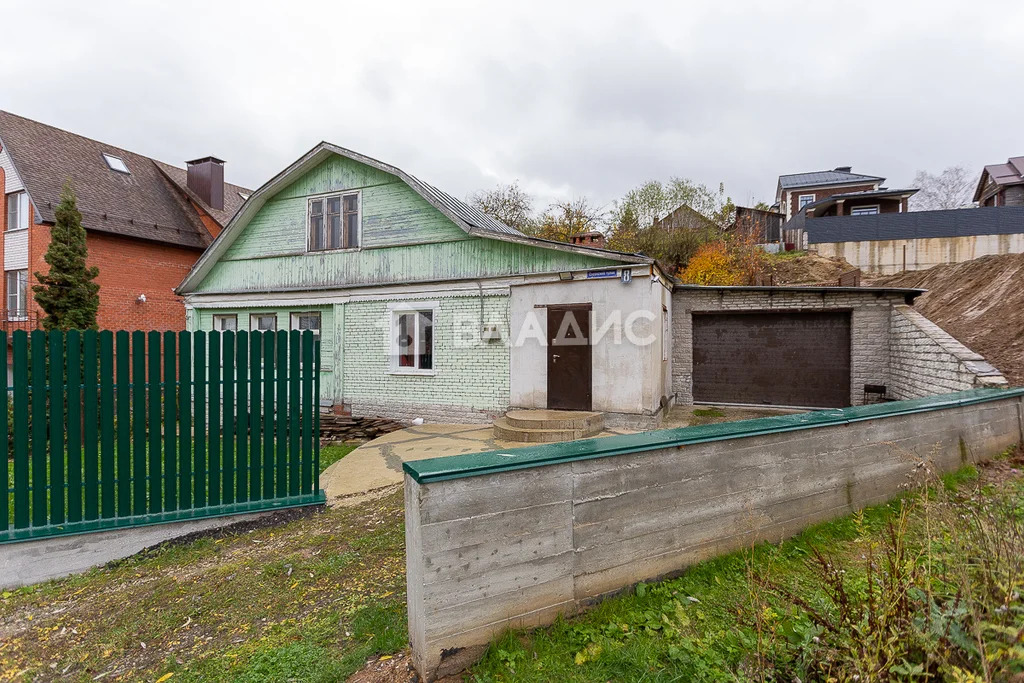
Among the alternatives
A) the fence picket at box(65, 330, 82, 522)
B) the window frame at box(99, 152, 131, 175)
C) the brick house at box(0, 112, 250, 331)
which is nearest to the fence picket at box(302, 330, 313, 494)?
the fence picket at box(65, 330, 82, 522)

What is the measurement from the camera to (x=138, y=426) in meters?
4.82

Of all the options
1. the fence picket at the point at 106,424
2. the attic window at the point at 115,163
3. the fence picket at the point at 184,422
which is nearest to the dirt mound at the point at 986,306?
the fence picket at the point at 184,422

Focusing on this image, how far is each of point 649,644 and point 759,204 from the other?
30.3 metres

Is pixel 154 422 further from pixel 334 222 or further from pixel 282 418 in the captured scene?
pixel 334 222

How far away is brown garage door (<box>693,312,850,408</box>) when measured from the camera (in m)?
11.1

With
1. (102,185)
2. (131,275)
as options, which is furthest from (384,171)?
(102,185)

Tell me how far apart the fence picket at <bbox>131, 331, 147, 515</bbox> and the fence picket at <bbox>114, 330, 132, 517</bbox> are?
47 mm

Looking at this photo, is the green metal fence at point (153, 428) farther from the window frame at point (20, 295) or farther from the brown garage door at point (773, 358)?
the window frame at point (20, 295)

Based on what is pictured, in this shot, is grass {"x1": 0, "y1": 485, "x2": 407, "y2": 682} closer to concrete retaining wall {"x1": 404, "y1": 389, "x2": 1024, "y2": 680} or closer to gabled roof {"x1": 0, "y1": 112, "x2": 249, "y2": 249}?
concrete retaining wall {"x1": 404, "y1": 389, "x2": 1024, "y2": 680}

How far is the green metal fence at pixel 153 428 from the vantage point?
15.0 ft

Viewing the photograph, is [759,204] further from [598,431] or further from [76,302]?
[76,302]

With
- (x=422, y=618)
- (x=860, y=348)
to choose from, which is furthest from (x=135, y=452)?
(x=860, y=348)

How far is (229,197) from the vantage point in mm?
22266

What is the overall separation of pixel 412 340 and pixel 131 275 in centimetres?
1258
